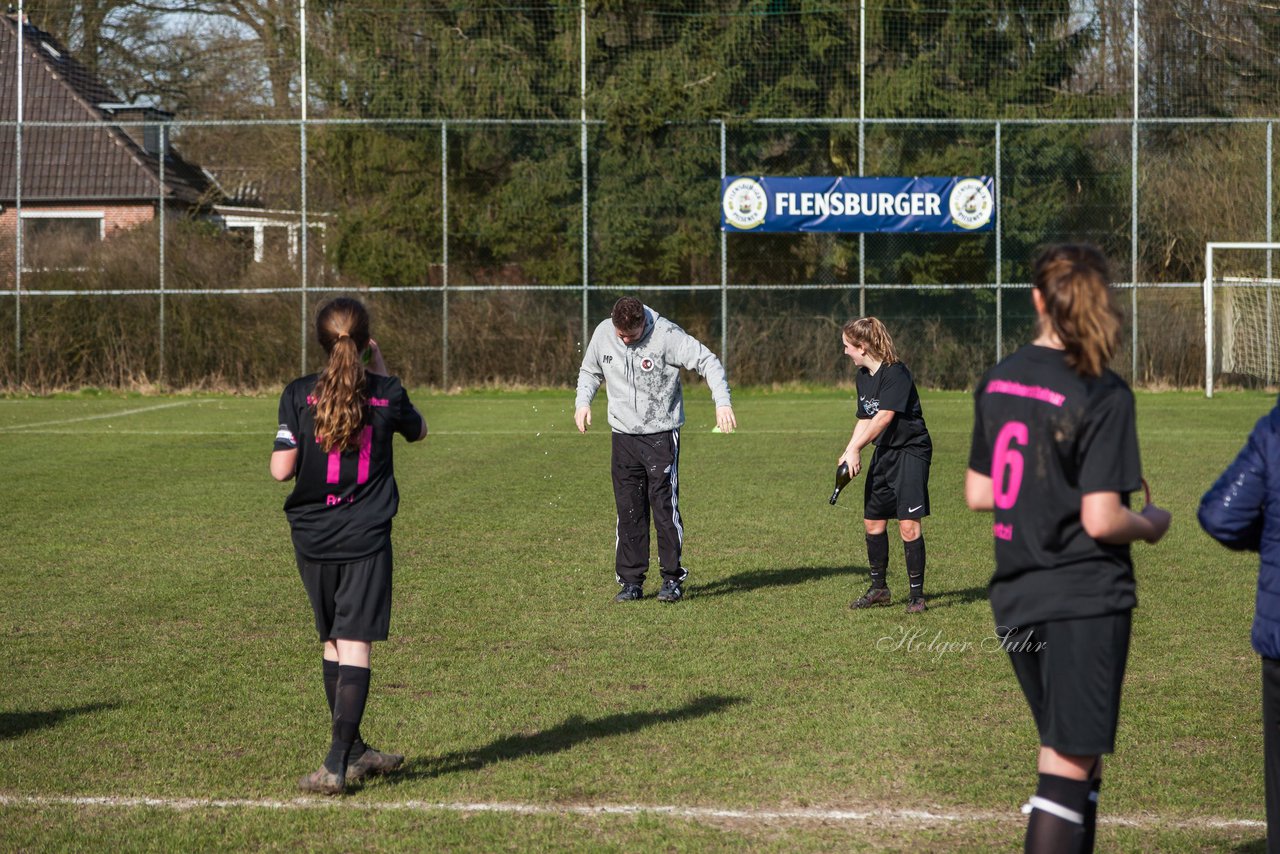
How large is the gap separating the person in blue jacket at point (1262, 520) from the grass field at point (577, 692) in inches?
46.9

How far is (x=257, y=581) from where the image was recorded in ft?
29.8

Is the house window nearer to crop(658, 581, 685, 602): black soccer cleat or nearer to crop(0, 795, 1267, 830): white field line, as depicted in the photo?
crop(658, 581, 685, 602): black soccer cleat

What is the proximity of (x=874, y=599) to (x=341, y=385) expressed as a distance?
4.25 meters

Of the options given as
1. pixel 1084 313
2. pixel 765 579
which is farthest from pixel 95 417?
pixel 1084 313

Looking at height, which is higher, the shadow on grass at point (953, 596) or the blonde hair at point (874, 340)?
the blonde hair at point (874, 340)

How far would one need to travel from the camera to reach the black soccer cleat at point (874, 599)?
8.24 meters

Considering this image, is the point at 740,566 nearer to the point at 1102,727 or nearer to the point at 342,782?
the point at 342,782

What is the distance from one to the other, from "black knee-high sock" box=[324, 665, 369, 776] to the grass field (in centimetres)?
16

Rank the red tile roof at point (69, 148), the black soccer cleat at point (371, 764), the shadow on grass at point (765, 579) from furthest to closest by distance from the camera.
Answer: the red tile roof at point (69, 148), the shadow on grass at point (765, 579), the black soccer cleat at point (371, 764)

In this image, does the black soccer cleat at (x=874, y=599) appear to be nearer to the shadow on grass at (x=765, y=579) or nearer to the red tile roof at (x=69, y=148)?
the shadow on grass at (x=765, y=579)

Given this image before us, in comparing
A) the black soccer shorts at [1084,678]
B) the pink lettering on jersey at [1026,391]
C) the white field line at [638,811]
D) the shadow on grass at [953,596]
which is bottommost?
the white field line at [638,811]

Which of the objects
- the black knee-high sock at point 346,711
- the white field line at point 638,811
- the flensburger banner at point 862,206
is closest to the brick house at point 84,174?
the flensburger banner at point 862,206

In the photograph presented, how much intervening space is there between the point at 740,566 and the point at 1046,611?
6.08 metres

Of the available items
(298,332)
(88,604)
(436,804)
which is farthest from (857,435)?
(298,332)
